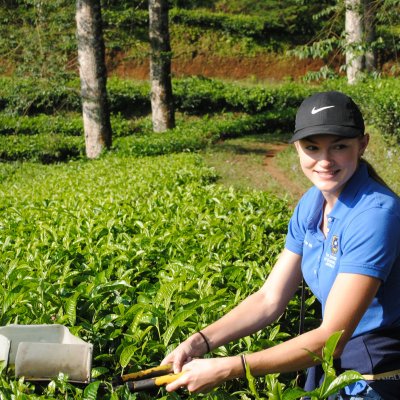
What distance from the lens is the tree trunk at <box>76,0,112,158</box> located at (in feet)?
46.7

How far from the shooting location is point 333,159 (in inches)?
94.9

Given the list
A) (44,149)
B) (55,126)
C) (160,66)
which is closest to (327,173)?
(160,66)

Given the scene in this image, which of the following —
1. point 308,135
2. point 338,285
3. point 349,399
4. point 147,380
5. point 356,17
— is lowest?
point 349,399

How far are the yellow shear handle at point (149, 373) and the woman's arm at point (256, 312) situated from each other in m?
0.10

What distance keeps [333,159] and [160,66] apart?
51.4 feet

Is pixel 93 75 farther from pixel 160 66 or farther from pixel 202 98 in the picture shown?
pixel 202 98

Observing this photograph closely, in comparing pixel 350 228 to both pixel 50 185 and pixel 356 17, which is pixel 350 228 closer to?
pixel 50 185

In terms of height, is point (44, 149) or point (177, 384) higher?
point (44, 149)

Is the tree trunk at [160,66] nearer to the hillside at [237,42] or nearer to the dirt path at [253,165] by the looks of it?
the dirt path at [253,165]

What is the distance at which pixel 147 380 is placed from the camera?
2287 millimetres

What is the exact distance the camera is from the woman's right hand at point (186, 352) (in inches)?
94.1

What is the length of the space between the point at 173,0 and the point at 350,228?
30281mm

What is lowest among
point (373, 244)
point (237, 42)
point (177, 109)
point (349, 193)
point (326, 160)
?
point (373, 244)

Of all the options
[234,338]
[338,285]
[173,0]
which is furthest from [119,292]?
[173,0]
